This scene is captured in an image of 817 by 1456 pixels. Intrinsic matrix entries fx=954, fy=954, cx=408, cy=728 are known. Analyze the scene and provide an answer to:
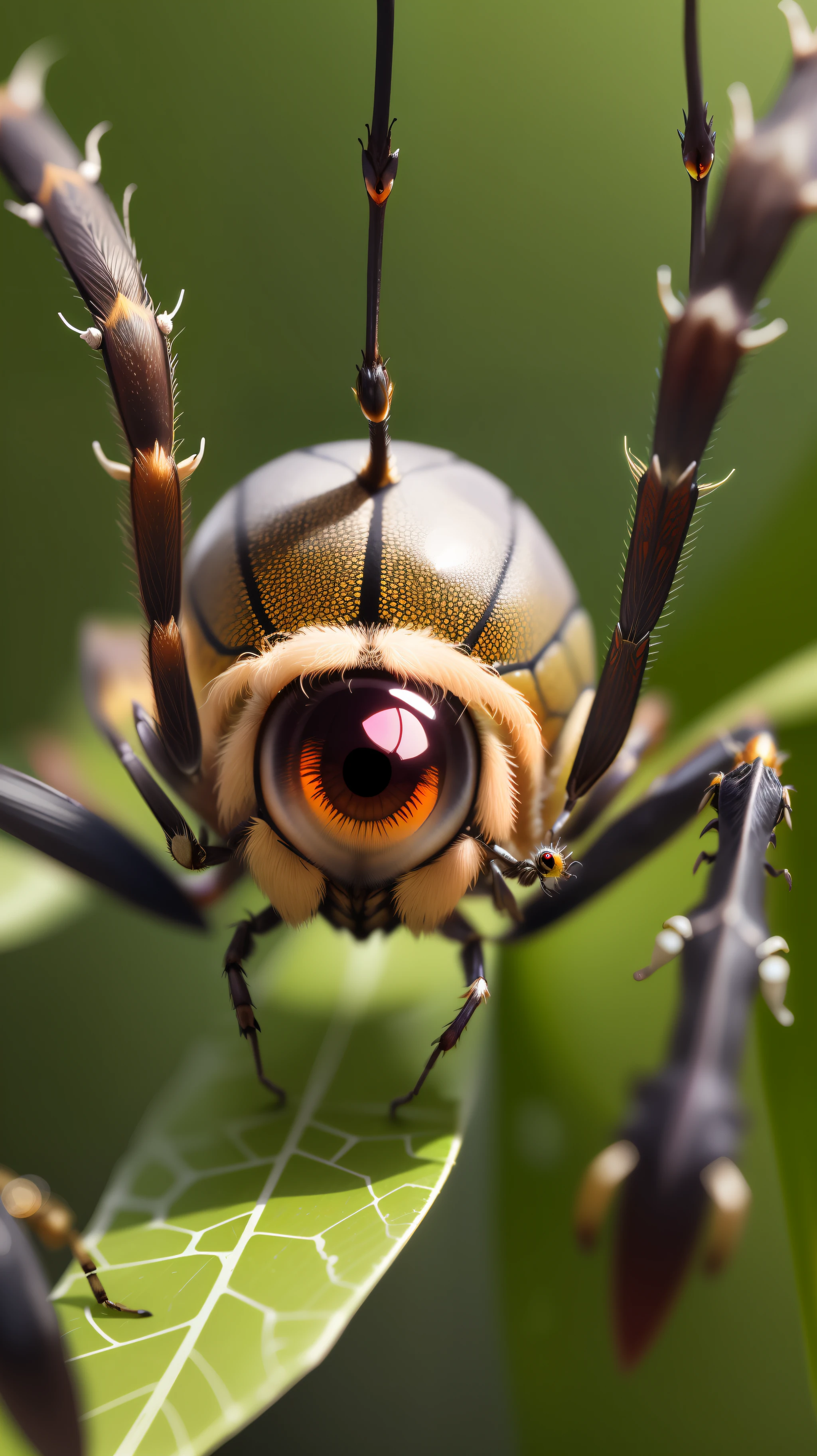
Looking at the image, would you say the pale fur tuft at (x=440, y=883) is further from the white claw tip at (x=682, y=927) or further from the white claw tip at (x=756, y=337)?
the white claw tip at (x=756, y=337)

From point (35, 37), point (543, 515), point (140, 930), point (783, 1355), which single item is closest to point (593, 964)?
point (783, 1355)

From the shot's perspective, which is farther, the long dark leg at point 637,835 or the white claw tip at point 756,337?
the long dark leg at point 637,835

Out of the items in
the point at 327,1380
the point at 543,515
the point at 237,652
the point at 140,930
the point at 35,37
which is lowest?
the point at 327,1380

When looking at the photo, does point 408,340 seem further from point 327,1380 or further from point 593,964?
point 327,1380

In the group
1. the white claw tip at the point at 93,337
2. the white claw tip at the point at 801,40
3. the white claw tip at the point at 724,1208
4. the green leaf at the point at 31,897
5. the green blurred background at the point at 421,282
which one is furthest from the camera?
the green blurred background at the point at 421,282

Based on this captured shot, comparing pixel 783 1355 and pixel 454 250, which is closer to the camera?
pixel 783 1355

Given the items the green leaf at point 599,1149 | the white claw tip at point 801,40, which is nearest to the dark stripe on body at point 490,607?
the green leaf at point 599,1149
